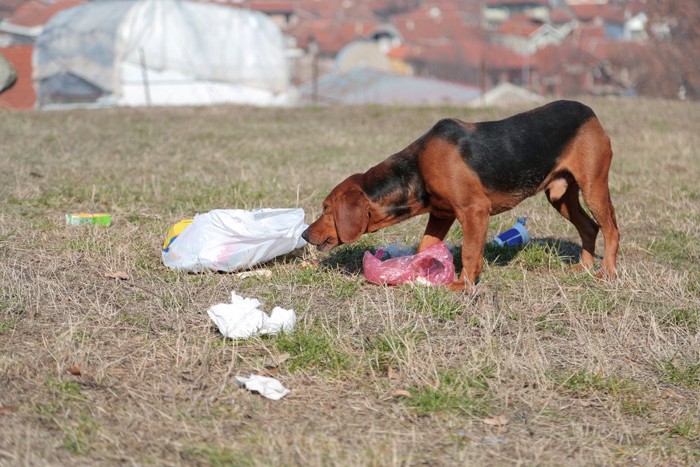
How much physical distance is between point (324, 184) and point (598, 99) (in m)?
12.6

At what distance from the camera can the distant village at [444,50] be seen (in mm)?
44688

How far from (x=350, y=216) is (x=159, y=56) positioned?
84.0 feet

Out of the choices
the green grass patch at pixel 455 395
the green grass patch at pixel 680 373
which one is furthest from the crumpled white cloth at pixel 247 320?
the green grass patch at pixel 680 373

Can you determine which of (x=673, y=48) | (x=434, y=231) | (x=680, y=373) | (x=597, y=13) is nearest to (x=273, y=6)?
Answer: (x=597, y=13)

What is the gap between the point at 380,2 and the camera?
137750 mm

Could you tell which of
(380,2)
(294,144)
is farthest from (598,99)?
(380,2)

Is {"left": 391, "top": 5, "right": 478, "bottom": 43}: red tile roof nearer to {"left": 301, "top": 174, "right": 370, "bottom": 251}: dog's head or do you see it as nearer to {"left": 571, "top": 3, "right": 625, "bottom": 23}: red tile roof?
{"left": 571, "top": 3, "right": 625, "bottom": 23}: red tile roof

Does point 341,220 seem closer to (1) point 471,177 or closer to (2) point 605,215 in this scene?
(1) point 471,177

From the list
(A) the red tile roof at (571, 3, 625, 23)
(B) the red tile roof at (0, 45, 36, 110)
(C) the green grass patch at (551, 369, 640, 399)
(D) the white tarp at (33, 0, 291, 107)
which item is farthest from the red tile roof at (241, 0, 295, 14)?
(C) the green grass patch at (551, 369, 640, 399)

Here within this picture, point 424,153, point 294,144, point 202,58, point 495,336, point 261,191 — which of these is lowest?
point 202,58

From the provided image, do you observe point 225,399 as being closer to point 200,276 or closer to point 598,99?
point 200,276

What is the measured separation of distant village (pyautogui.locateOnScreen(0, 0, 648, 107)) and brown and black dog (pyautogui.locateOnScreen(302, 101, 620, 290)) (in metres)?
20.9

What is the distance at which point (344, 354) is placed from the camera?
506 cm

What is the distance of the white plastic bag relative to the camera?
21.3ft
